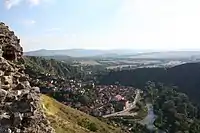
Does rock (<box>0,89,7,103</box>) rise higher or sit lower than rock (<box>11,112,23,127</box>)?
higher

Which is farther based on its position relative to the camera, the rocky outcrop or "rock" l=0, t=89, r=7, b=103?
"rock" l=0, t=89, r=7, b=103

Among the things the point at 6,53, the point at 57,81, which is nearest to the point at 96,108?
the point at 57,81

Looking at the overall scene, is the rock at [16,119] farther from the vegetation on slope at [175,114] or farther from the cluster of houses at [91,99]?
the cluster of houses at [91,99]

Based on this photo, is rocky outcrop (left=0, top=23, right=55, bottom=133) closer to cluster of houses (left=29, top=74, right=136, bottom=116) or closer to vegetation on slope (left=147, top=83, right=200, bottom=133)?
vegetation on slope (left=147, top=83, right=200, bottom=133)

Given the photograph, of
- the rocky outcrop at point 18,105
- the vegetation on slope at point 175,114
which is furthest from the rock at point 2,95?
the vegetation on slope at point 175,114

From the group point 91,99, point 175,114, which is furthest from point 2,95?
point 91,99

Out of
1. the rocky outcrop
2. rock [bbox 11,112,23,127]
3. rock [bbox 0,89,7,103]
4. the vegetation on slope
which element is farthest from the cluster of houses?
rock [bbox 11,112,23,127]

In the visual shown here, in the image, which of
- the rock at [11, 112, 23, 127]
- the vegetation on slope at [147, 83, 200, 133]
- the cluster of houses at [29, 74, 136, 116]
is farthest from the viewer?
the cluster of houses at [29, 74, 136, 116]

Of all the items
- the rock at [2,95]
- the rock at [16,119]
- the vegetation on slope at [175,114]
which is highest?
the rock at [2,95]

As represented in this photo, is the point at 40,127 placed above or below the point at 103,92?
above

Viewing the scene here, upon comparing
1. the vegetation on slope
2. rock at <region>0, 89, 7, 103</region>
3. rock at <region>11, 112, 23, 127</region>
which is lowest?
the vegetation on slope

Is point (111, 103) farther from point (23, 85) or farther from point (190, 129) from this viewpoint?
point (23, 85)
